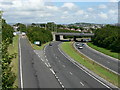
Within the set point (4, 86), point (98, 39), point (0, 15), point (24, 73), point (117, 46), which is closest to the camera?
point (0, 15)

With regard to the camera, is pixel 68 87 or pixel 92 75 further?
pixel 92 75

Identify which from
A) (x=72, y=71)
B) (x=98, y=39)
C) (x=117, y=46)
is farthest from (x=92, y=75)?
(x=98, y=39)

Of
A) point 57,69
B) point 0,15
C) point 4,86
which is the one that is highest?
point 0,15

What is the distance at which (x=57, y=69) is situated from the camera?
5228 cm

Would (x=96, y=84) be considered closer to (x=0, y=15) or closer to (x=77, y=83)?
(x=77, y=83)

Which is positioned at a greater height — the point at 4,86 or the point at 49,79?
the point at 4,86

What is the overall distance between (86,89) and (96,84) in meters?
3.59

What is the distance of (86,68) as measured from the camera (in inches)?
2019

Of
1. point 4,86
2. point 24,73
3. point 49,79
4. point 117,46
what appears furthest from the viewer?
point 117,46

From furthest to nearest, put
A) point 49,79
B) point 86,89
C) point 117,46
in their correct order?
point 117,46 → point 49,79 → point 86,89

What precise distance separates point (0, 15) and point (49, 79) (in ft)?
→ 92.2

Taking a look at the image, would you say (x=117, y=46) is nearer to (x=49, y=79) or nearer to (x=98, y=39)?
(x=98, y=39)

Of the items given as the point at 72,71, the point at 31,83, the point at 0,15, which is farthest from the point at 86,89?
the point at 0,15

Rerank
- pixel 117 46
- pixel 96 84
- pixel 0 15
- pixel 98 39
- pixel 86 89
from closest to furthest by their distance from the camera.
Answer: pixel 0 15, pixel 86 89, pixel 96 84, pixel 117 46, pixel 98 39
